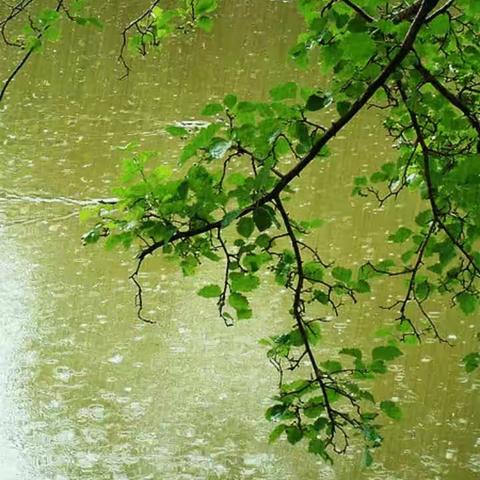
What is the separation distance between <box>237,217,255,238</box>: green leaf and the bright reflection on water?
73.0 inches

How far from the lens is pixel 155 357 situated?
3748 millimetres

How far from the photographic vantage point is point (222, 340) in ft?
12.7

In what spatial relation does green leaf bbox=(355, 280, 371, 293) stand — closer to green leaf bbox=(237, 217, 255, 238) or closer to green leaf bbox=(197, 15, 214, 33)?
green leaf bbox=(237, 217, 255, 238)

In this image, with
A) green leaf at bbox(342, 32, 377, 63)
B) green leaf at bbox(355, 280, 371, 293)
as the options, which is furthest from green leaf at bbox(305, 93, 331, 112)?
green leaf at bbox(355, 280, 371, 293)

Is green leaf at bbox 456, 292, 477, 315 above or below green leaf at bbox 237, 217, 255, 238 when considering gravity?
above

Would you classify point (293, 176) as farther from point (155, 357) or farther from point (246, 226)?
point (155, 357)

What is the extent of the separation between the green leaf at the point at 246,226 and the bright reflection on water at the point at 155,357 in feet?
6.08

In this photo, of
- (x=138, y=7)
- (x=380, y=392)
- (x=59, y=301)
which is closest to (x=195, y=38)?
(x=138, y=7)

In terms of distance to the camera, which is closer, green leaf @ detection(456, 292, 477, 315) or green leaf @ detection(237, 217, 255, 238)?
green leaf @ detection(237, 217, 255, 238)

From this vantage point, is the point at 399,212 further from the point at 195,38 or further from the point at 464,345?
the point at 195,38

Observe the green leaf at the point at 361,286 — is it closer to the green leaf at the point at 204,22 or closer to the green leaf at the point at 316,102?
the green leaf at the point at 316,102

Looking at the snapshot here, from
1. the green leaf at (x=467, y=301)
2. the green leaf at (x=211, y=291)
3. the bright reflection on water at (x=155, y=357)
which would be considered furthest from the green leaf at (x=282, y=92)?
the bright reflection on water at (x=155, y=357)

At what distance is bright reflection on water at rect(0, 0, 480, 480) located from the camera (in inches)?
124

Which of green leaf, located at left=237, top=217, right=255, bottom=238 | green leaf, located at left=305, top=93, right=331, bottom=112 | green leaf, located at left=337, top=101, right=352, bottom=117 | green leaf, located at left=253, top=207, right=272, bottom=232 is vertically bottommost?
green leaf, located at left=253, top=207, right=272, bottom=232
